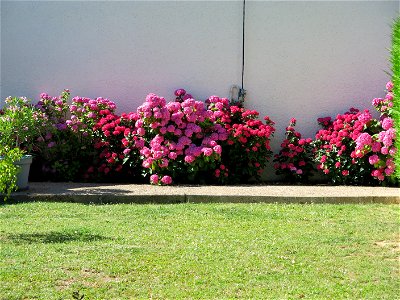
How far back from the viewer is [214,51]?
1168 centimetres

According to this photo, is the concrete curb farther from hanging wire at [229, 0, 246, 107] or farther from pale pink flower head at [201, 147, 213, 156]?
hanging wire at [229, 0, 246, 107]

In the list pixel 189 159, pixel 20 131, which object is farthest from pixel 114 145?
pixel 20 131

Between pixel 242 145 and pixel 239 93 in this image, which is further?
pixel 239 93

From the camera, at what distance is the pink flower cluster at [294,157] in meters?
11.2

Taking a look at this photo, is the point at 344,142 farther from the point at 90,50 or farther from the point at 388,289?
the point at 388,289

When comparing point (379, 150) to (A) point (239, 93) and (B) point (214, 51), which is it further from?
(B) point (214, 51)

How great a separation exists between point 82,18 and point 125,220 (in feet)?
16.4

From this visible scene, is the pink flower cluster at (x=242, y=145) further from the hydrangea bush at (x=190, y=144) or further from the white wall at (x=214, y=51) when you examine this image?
the white wall at (x=214, y=51)

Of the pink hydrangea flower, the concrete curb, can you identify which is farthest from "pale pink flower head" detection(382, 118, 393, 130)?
the pink hydrangea flower

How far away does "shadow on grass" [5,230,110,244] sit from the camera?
6.77m

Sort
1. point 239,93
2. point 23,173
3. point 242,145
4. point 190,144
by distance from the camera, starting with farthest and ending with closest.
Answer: point 239,93
point 242,145
point 190,144
point 23,173

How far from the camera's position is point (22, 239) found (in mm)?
6852

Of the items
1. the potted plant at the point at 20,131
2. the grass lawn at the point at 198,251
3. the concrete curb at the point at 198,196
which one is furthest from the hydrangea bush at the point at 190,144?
the grass lawn at the point at 198,251

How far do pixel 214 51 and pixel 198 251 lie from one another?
19.2ft
